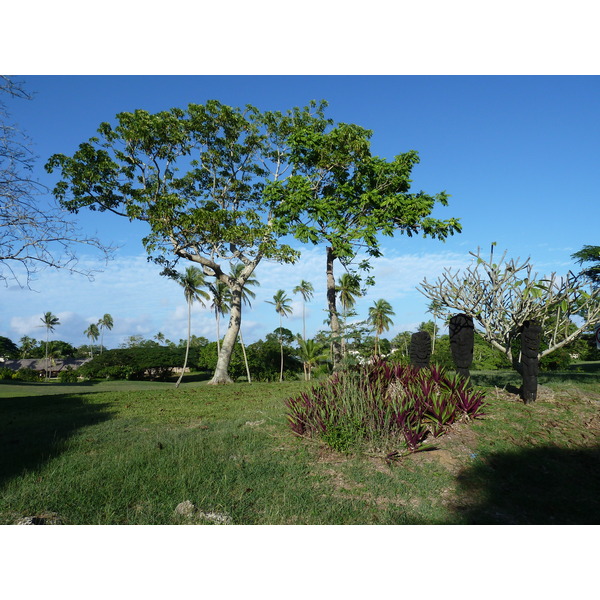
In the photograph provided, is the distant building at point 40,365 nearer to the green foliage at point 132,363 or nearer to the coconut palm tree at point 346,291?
the green foliage at point 132,363

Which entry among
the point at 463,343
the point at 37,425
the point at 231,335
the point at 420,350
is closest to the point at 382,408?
the point at 463,343

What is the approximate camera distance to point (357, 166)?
2209 centimetres

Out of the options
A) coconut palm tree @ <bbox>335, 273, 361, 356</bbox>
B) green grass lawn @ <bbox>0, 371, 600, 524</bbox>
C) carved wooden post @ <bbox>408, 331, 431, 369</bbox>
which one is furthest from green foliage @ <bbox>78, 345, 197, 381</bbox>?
carved wooden post @ <bbox>408, 331, 431, 369</bbox>

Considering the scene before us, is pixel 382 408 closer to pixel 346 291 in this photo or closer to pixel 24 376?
pixel 346 291

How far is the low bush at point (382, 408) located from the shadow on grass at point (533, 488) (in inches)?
50.5

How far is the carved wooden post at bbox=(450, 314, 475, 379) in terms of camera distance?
10992mm

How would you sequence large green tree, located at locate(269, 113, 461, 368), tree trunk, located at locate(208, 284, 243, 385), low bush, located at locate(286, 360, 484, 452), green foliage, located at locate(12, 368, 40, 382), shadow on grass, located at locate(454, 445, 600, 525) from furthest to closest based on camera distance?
1. green foliage, located at locate(12, 368, 40, 382)
2. tree trunk, located at locate(208, 284, 243, 385)
3. large green tree, located at locate(269, 113, 461, 368)
4. low bush, located at locate(286, 360, 484, 452)
5. shadow on grass, located at locate(454, 445, 600, 525)

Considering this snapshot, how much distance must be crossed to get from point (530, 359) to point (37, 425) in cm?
1303

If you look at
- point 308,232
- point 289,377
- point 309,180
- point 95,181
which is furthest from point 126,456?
point 289,377

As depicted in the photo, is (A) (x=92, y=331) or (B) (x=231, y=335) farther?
(A) (x=92, y=331)

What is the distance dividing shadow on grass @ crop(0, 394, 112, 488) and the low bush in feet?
15.8

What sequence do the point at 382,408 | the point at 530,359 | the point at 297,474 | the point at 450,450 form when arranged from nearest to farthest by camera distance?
the point at 297,474 < the point at 450,450 < the point at 382,408 < the point at 530,359

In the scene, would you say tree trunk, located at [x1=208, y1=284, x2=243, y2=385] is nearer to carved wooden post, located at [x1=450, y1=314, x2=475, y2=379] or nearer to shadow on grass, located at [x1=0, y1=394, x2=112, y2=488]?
shadow on grass, located at [x1=0, y1=394, x2=112, y2=488]

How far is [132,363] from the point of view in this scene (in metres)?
48.8
